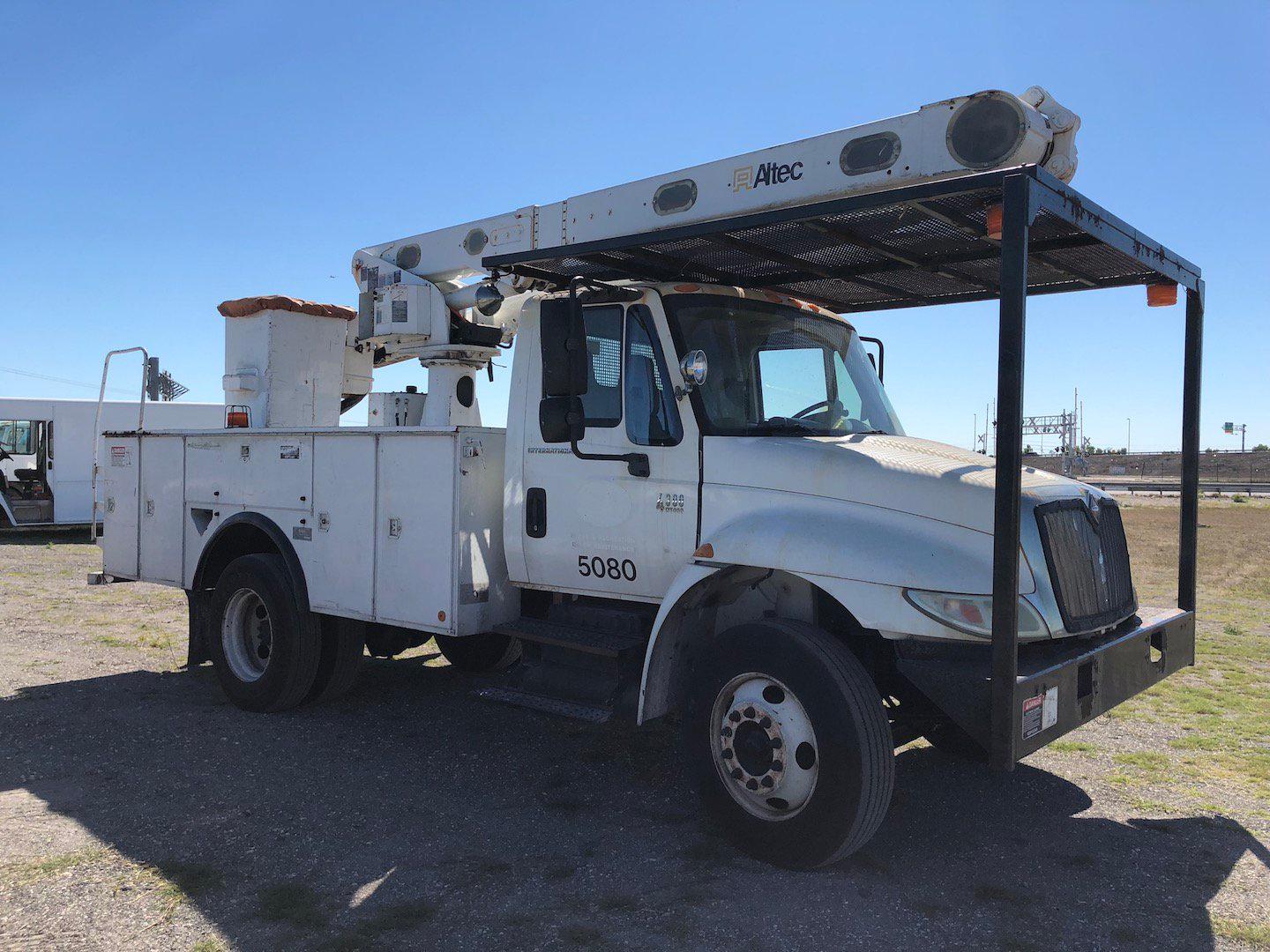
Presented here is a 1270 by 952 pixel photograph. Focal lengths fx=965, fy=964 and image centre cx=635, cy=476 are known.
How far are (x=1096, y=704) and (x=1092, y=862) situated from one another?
2.56 feet

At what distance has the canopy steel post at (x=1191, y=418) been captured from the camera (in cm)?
544

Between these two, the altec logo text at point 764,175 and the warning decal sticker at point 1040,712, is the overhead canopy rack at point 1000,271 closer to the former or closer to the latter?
the warning decal sticker at point 1040,712

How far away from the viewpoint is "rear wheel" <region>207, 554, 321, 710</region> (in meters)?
6.46

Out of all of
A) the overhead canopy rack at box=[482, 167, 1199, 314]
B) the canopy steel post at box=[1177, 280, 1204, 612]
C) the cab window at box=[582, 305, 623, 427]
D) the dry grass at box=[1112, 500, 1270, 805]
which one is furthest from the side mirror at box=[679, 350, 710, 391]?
the dry grass at box=[1112, 500, 1270, 805]

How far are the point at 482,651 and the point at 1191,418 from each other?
5.22 meters

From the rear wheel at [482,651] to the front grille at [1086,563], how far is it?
4.46 meters

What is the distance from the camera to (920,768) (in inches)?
222

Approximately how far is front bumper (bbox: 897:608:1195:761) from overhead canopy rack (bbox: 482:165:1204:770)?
0.04 ft

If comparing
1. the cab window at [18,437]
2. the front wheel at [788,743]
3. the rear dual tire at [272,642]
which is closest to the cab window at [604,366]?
the front wheel at [788,743]

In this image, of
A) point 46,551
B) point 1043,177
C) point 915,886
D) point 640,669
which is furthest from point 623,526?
point 46,551

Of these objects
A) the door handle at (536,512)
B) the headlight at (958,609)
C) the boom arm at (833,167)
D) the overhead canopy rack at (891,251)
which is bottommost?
the headlight at (958,609)

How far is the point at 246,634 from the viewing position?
23.0 feet

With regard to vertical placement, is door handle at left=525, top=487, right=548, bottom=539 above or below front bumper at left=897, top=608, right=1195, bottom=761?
above

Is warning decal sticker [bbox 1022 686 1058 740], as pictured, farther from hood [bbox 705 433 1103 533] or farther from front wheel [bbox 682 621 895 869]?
hood [bbox 705 433 1103 533]
